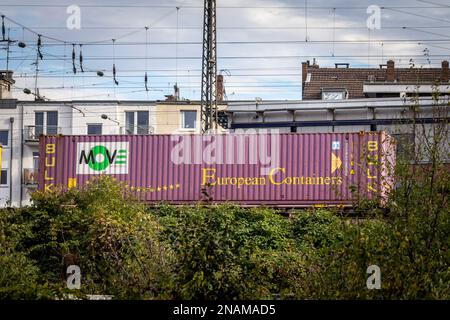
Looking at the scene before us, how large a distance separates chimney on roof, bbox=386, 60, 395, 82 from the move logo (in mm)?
30696

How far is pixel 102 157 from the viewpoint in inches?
1189

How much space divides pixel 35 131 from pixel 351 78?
2439 centimetres

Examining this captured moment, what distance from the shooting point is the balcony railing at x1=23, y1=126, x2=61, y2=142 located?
53.5 metres

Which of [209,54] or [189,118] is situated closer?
[209,54]

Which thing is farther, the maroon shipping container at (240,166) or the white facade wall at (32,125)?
the white facade wall at (32,125)

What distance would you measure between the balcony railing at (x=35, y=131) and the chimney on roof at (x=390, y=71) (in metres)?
24.9

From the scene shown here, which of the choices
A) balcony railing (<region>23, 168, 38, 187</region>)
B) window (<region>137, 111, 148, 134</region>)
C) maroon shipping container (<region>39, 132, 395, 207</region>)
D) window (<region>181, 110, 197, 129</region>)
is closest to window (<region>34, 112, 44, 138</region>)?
balcony railing (<region>23, 168, 38, 187</region>)

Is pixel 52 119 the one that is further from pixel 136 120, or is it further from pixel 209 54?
pixel 209 54

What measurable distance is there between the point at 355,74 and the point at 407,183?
1863 inches

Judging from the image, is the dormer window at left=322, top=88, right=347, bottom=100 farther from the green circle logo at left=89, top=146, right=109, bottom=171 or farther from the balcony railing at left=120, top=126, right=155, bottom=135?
the green circle logo at left=89, top=146, right=109, bottom=171

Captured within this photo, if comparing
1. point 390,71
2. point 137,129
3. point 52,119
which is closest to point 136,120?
point 137,129

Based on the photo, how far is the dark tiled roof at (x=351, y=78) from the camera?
54.9 m

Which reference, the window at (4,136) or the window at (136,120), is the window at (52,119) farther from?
the window at (136,120)

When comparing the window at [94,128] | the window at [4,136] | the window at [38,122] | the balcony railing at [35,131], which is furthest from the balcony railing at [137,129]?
the window at [4,136]
